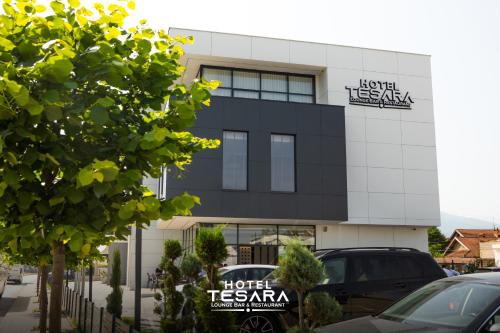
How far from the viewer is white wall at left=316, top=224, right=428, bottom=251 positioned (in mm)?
29609

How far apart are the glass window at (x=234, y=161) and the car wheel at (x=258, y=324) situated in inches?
657

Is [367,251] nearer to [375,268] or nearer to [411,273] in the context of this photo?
[375,268]

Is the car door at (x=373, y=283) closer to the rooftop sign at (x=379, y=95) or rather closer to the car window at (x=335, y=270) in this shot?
the car window at (x=335, y=270)

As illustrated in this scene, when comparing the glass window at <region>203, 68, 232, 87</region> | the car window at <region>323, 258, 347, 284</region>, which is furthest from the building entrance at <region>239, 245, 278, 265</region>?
the car window at <region>323, 258, 347, 284</region>

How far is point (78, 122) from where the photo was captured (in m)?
4.78

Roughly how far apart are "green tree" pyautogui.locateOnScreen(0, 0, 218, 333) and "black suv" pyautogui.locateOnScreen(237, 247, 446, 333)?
199 inches

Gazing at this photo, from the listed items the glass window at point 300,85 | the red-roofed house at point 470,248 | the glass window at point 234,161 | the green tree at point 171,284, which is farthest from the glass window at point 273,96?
the red-roofed house at point 470,248

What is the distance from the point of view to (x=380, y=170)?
29828 mm

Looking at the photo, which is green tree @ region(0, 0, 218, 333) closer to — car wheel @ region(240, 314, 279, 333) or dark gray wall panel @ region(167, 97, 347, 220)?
car wheel @ region(240, 314, 279, 333)

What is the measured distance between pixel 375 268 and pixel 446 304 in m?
4.68

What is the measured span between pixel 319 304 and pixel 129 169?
3572mm

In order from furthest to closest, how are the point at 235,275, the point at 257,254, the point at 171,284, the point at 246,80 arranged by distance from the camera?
the point at 246,80 < the point at 257,254 < the point at 235,275 < the point at 171,284

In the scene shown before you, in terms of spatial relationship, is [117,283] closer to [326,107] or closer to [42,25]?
[42,25]

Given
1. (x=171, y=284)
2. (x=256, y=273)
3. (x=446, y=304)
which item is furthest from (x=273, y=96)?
(x=446, y=304)
